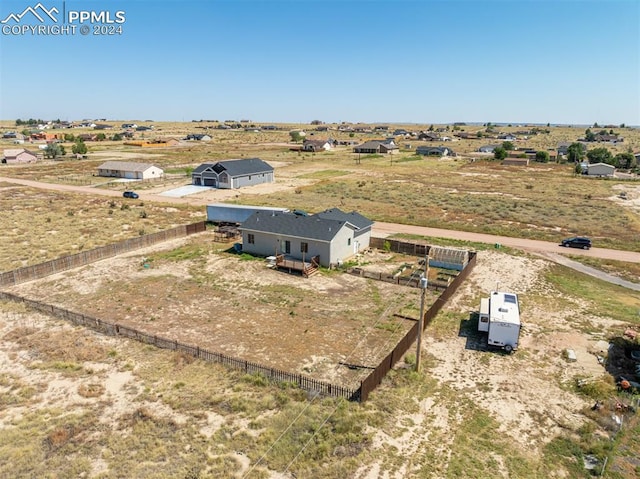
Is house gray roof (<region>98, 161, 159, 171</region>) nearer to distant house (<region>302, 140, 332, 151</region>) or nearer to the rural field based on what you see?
the rural field

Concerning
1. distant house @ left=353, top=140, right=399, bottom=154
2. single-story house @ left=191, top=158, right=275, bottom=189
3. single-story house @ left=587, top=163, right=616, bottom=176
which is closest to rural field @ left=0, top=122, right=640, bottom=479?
single-story house @ left=191, top=158, right=275, bottom=189

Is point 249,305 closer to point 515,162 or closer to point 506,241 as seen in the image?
point 506,241

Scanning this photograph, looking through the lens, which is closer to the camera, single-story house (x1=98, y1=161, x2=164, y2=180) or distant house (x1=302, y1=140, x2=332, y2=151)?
single-story house (x1=98, y1=161, x2=164, y2=180)

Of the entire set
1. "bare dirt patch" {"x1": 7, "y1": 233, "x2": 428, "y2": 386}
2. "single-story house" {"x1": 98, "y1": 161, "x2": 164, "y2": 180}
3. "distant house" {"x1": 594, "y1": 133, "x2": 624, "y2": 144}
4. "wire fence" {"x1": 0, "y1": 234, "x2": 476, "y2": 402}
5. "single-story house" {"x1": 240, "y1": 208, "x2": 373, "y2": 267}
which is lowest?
"bare dirt patch" {"x1": 7, "y1": 233, "x2": 428, "y2": 386}

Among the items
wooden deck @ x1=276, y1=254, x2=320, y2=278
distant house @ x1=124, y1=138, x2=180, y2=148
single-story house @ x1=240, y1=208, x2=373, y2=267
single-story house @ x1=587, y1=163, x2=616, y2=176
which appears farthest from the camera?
distant house @ x1=124, y1=138, x2=180, y2=148

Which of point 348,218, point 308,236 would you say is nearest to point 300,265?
point 308,236

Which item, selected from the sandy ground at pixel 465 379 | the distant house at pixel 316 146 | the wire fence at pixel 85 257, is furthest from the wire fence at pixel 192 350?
the distant house at pixel 316 146

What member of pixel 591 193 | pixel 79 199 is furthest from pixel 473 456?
pixel 591 193
